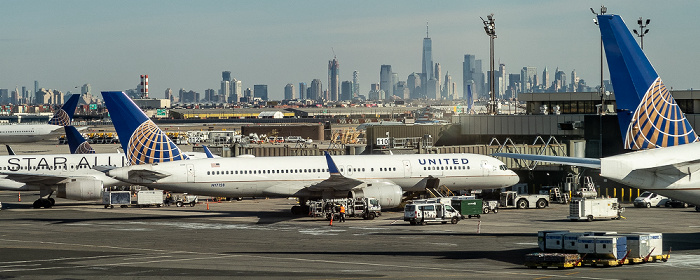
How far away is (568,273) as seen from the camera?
1315 inches

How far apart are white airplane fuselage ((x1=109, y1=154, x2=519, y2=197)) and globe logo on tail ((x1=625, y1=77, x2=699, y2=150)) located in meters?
27.3

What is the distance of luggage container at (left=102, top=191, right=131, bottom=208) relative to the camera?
69.1m

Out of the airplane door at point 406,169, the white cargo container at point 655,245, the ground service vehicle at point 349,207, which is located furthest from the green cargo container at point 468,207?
the white cargo container at point 655,245

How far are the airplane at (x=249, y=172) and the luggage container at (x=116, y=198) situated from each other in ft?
34.4

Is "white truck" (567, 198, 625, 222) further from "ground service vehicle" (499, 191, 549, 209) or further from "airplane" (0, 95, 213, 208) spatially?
"airplane" (0, 95, 213, 208)

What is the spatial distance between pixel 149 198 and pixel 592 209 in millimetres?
33584

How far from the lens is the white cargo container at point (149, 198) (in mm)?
69375

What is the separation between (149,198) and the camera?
69.5 meters

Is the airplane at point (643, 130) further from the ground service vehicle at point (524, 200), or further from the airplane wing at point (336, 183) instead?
the ground service vehicle at point (524, 200)

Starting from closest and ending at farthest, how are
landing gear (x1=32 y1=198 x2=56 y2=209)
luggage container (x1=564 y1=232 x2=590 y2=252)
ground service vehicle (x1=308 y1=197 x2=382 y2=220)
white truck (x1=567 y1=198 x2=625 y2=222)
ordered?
luggage container (x1=564 y1=232 x2=590 y2=252), white truck (x1=567 y1=198 x2=625 y2=222), ground service vehicle (x1=308 y1=197 x2=382 y2=220), landing gear (x1=32 y1=198 x2=56 y2=209)

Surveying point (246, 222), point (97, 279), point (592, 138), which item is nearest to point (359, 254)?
point (97, 279)

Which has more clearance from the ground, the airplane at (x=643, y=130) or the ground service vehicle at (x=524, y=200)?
the airplane at (x=643, y=130)

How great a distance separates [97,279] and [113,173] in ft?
80.3

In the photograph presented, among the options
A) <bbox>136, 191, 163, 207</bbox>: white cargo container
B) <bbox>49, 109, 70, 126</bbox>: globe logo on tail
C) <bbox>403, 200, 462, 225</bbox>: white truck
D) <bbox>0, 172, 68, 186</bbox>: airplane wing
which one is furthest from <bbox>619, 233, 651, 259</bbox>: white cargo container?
<bbox>49, 109, 70, 126</bbox>: globe logo on tail
